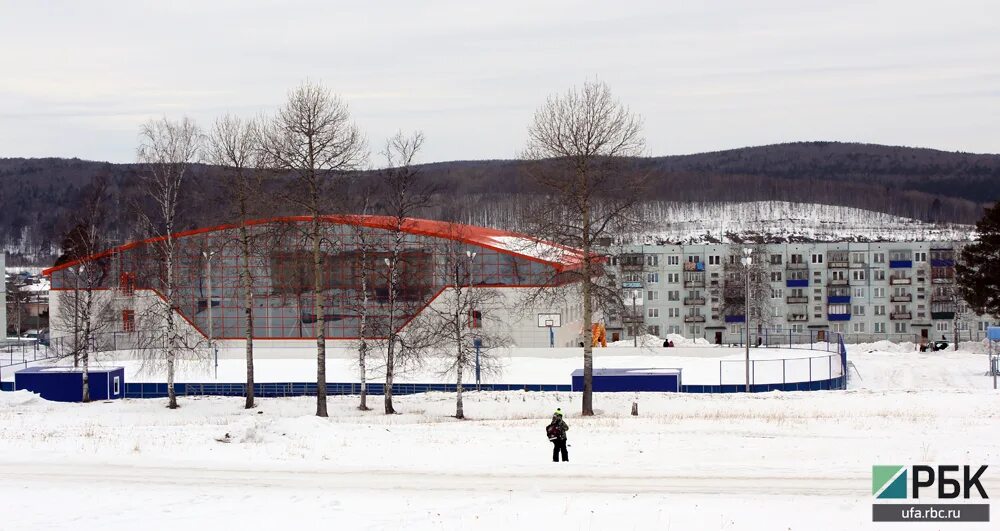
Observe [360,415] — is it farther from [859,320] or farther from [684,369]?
[859,320]

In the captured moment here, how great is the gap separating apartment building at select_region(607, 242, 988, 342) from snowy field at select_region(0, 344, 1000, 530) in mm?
80846

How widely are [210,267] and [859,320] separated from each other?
78.8 meters

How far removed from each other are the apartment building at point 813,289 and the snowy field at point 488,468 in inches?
3183

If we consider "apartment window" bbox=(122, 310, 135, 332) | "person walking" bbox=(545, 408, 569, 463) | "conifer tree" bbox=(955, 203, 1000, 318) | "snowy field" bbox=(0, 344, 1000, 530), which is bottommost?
"snowy field" bbox=(0, 344, 1000, 530)

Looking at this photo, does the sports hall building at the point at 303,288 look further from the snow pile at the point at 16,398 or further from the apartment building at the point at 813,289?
the apartment building at the point at 813,289

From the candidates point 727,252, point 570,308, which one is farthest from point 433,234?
point 727,252

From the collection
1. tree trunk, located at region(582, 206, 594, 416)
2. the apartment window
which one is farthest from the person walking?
the apartment window

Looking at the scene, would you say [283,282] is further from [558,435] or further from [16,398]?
[558,435]

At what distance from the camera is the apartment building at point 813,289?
115 meters

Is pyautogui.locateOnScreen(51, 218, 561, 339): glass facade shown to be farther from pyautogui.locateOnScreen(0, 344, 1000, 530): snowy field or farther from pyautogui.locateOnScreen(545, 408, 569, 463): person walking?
pyautogui.locateOnScreen(545, 408, 569, 463): person walking

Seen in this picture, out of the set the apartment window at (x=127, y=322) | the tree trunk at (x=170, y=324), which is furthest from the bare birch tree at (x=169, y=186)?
the apartment window at (x=127, y=322)

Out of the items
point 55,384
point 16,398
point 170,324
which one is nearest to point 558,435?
point 170,324

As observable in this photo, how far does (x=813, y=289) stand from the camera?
11681 cm

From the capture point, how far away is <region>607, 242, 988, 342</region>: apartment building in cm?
11494
